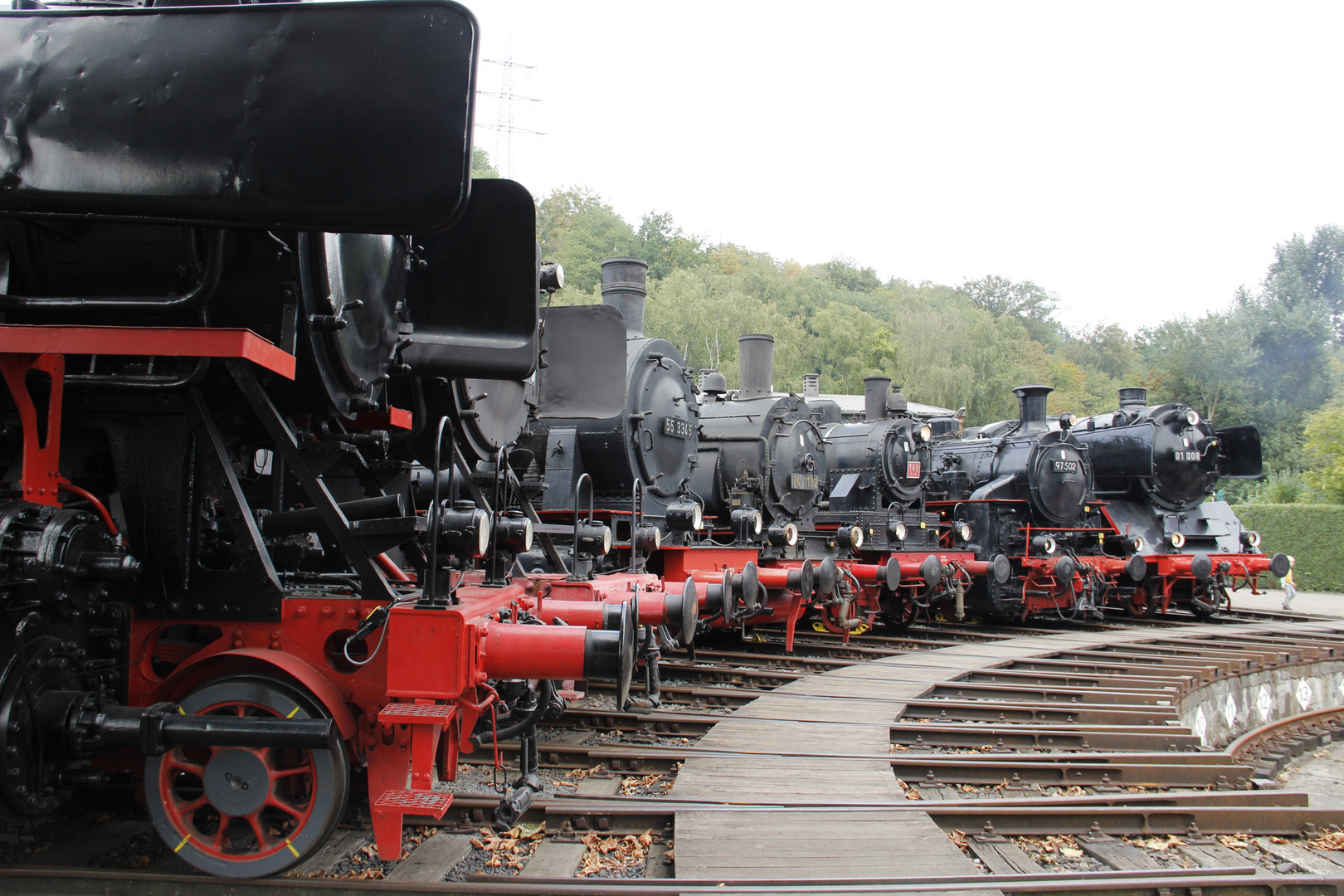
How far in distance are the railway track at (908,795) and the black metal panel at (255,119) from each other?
86.2 inches

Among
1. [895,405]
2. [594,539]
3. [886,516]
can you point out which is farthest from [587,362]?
[895,405]

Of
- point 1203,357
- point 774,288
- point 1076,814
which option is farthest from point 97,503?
point 774,288

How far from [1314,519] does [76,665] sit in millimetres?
24086

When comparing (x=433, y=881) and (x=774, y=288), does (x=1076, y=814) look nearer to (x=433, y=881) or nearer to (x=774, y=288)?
(x=433, y=881)

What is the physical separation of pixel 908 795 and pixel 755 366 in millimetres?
6702

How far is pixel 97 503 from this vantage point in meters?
2.89

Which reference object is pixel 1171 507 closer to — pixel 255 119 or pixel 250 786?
pixel 250 786

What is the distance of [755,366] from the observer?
10500 mm

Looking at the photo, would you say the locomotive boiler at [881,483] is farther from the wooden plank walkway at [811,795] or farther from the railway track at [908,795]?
the wooden plank walkway at [811,795]

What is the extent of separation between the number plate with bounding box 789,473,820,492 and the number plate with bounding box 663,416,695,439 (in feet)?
5.51

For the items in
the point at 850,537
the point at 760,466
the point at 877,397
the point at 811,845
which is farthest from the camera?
the point at 877,397

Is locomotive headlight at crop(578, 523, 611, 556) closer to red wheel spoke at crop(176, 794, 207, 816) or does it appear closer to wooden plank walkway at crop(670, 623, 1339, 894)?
wooden plank walkway at crop(670, 623, 1339, 894)

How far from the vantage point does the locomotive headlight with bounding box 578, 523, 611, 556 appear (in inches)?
190

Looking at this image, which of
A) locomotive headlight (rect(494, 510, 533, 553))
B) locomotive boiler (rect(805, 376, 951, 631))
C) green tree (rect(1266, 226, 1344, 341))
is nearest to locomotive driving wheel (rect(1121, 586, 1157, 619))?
locomotive boiler (rect(805, 376, 951, 631))
